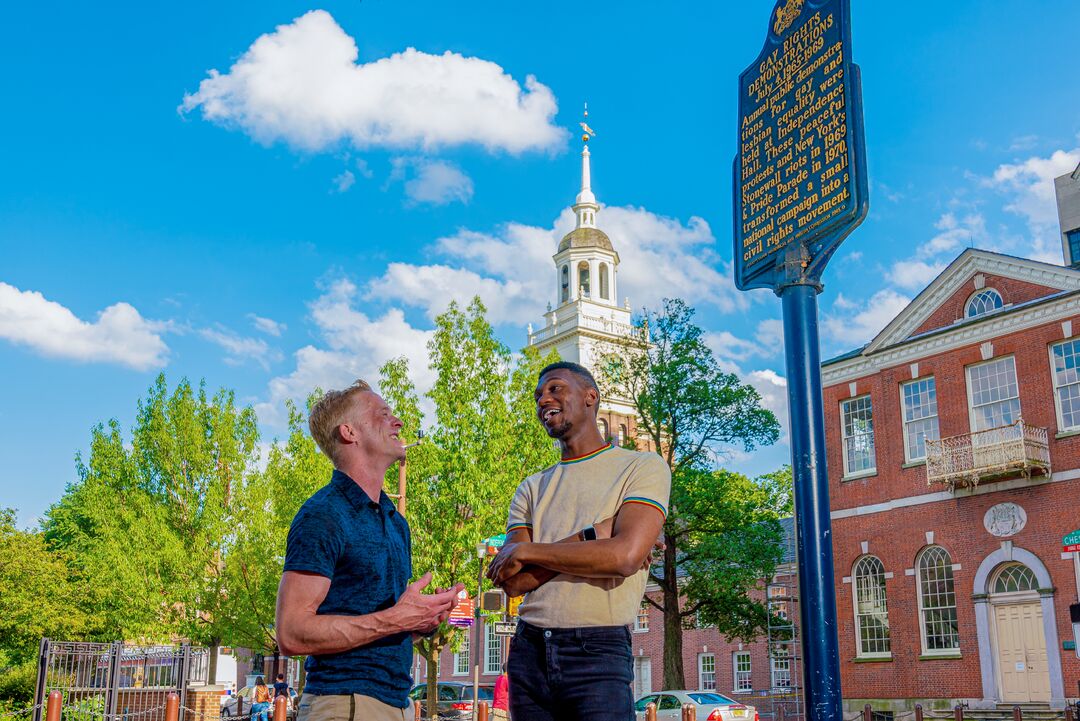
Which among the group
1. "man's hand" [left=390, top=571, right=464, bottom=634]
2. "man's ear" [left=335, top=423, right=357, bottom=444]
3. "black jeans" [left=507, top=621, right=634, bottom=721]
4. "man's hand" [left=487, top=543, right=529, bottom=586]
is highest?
"man's ear" [left=335, top=423, right=357, bottom=444]

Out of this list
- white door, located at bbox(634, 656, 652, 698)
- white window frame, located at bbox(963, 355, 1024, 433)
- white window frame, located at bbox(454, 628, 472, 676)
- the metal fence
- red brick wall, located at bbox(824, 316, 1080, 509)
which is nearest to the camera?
the metal fence

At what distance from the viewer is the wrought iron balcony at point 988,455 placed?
26328 millimetres

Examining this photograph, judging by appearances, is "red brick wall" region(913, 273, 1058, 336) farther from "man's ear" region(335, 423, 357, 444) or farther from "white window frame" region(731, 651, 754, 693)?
"man's ear" region(335, 423, 357, 444)

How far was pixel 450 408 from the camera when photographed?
1061 inches

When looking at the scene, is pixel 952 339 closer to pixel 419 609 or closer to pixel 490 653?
pixel 419 609

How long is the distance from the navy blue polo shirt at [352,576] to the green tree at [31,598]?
110 feet

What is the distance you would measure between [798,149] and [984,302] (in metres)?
20.7

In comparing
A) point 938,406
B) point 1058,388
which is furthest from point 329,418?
point 938,406

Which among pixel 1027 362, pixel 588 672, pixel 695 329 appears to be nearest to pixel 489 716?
pixel 588 672

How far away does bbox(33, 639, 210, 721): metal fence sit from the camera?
18297mm

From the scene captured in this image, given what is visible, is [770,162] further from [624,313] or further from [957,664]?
[624,313]

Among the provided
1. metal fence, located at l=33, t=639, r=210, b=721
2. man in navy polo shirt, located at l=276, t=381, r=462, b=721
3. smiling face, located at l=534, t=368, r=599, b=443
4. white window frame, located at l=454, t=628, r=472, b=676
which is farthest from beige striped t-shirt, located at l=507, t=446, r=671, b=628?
white window frame, located at l=454, t=628, r=472, b=676

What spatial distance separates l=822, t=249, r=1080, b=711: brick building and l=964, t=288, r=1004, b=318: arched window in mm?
35

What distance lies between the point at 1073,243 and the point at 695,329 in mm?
15481
